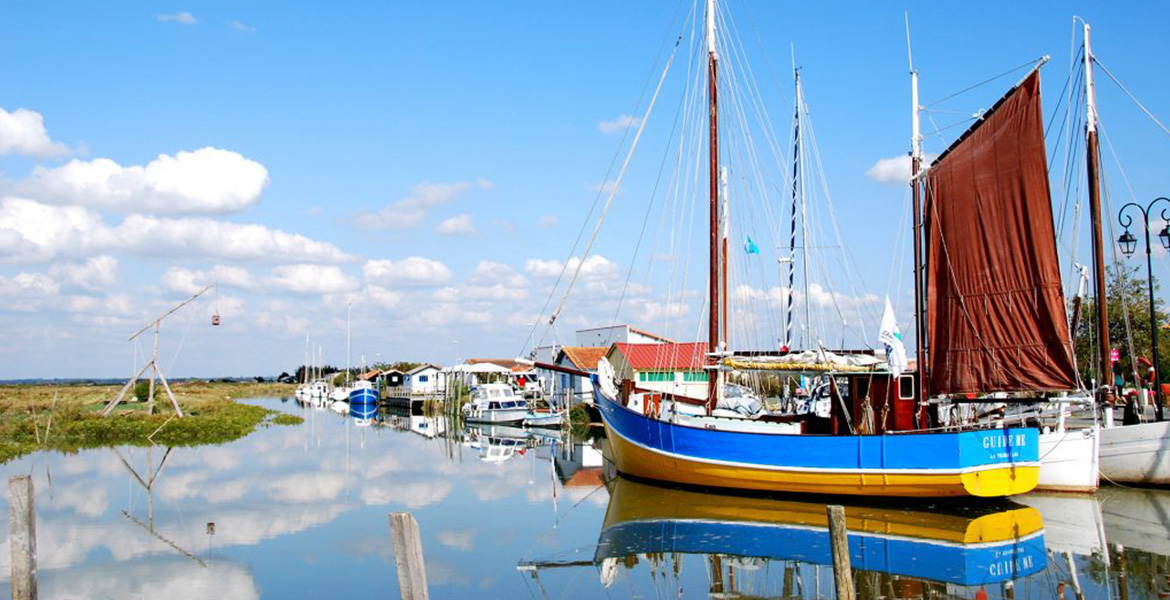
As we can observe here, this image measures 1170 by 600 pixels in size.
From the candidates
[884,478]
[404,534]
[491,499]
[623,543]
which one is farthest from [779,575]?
[491,499]

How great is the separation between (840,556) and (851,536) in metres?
8.92

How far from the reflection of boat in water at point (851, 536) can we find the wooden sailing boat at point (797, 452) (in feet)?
2.07

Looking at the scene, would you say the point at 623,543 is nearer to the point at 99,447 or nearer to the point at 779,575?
the point at 779,575

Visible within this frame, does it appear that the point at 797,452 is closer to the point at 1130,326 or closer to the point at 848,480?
the point at 848,480

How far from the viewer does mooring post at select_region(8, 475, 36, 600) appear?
11.7 metres

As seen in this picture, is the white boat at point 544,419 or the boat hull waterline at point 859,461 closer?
the boat hull waterline at point 859,461

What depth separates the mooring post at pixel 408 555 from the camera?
1023 cm

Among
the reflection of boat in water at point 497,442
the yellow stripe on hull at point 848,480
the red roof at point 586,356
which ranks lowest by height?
Result: the reflection of boat in water at point 497,442

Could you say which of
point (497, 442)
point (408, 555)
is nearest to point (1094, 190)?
point (408, 555)

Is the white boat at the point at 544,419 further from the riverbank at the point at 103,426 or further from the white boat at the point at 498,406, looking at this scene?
the riverbank at the point at 103,426

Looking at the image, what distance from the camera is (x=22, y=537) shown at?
462 inches

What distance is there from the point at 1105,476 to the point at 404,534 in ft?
71.1

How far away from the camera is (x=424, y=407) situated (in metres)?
76.8

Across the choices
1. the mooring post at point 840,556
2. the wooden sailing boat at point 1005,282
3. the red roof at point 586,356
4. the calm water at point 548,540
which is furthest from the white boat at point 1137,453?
the red roof at point 586,356
